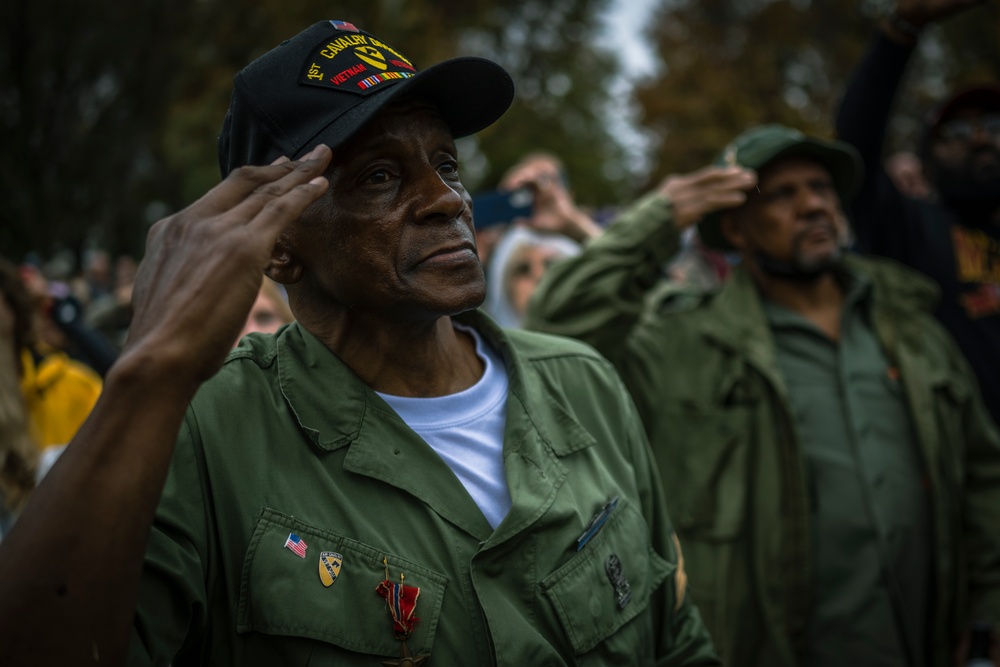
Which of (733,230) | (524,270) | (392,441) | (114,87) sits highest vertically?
(114,87)

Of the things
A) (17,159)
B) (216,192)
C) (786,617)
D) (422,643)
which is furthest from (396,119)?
(17,159)

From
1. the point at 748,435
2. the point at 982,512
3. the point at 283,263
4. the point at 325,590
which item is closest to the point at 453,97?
the point at 283,263

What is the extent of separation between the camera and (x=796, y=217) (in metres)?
3.48

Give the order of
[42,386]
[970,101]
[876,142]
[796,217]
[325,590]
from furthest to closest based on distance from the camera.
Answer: [970,101] < [42,386] < [876,142] < [796,217] < [325,590]

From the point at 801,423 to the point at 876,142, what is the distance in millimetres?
1481

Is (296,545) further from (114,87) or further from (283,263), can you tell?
(114,87)

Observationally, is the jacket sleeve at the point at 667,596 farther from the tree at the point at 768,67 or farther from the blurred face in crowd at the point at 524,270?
the tree at the point at 768,67

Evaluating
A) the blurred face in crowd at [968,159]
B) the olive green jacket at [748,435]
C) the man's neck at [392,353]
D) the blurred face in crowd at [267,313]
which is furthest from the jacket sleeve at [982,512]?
the blurred face in crowd at [267,313]

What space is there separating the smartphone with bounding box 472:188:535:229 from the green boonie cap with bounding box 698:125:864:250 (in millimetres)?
952

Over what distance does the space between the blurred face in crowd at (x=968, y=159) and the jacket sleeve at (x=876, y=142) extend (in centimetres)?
27

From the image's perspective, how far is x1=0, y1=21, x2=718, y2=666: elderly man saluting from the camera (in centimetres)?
134

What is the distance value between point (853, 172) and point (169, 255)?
9.95 ft

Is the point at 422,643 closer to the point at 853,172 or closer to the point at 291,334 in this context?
the point at 291,334

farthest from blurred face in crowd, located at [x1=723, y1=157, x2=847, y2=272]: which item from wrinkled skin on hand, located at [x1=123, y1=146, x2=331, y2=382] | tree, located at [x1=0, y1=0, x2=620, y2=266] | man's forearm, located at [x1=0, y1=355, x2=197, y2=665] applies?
tree, located at [x1=0, y1=0, x2=620, y2=266]
